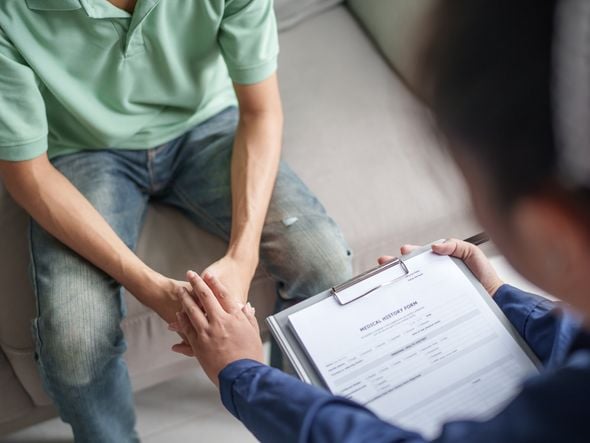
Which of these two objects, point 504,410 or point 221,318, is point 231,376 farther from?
point 504,410

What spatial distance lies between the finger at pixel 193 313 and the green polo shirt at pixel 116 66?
0.34 metres

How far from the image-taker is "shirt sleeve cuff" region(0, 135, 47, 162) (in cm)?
111

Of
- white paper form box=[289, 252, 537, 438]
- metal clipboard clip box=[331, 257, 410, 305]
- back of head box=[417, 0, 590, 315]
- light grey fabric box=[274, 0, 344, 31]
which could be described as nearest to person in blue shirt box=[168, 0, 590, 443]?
back of head box=[417, 0, 590, 315]

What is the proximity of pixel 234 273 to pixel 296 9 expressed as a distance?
0.72 m

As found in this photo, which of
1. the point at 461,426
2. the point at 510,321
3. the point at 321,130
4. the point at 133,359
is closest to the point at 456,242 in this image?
the point at 510,321

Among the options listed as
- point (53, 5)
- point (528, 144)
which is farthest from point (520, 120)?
point (53, 5)

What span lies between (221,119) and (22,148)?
15.0 inches

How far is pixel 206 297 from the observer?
103 centimetres

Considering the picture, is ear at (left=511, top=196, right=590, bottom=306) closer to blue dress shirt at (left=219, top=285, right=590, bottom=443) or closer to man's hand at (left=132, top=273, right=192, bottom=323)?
blue dress shirt at (left=219, top=285, right=590, bottom=443)

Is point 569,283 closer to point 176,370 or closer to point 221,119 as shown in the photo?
point 221,119

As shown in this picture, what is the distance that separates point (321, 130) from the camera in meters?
1.44

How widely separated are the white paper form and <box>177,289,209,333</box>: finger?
0.46 ft

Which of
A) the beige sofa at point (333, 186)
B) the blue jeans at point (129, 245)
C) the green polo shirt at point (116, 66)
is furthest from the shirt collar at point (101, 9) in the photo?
the beige sofa at point (333, 186)

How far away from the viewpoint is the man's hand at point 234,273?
3.71 feet
